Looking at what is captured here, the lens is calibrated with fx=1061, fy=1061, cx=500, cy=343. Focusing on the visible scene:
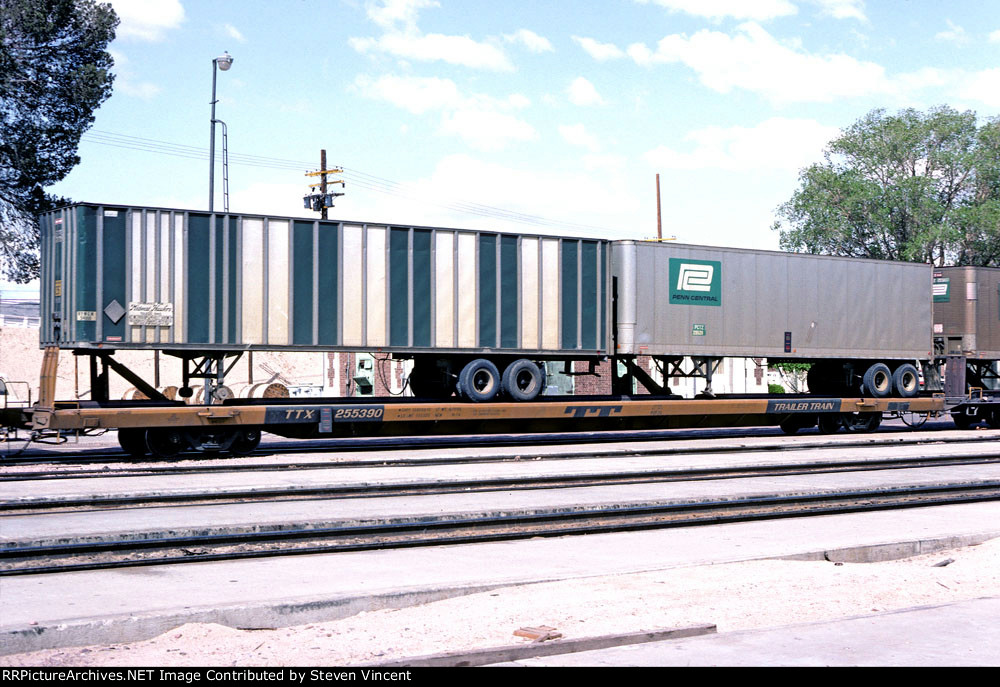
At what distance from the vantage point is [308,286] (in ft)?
59.3

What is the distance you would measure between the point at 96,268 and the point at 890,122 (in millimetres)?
43208

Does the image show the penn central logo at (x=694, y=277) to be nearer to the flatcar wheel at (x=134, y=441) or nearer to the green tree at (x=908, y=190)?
the flatcar wheel at (x=134, y=441)

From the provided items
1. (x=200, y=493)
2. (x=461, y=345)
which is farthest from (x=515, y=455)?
(x=200, y=493)

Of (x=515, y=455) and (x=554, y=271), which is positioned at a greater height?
(x=554, y=271)

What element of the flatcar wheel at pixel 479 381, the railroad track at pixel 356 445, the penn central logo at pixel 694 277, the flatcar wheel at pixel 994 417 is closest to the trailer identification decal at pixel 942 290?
the flatcar wheel at pixel 994 417

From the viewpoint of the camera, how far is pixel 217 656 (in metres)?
5.89

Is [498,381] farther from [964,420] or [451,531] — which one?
[964,420]

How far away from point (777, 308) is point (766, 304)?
340 mm

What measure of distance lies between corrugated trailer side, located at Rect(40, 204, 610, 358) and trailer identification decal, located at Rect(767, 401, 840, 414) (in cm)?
436

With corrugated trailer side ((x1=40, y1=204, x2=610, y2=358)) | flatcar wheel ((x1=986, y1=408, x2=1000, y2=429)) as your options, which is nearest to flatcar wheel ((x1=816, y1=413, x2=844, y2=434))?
flatcar wheel ((x1=986, y1=408, x2=1000, y2=429))

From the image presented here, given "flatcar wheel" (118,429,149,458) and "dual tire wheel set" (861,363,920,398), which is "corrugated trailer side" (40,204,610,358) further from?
"dual tire wheel set" (861,363,920,398)

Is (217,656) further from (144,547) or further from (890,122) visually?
(890,122)

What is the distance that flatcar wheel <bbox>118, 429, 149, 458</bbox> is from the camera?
17234 millimetres

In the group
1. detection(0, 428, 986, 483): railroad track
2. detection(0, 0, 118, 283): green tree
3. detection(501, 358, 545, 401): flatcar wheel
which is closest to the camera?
detection(0, 428, 986, 483): railroad track
